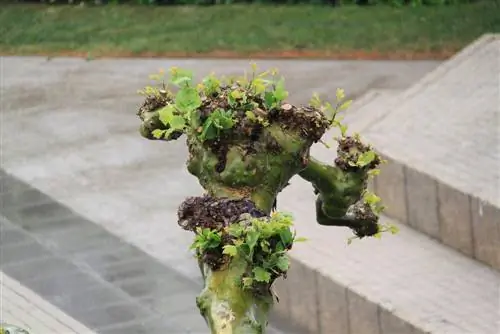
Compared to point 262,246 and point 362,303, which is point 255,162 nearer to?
point 262,246

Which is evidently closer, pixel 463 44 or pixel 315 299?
pixel 315 299

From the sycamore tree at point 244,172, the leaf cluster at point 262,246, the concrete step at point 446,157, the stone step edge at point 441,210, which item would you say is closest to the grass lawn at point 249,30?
the concrete step at point 446,157

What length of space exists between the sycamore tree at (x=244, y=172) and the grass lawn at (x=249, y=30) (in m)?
6.96

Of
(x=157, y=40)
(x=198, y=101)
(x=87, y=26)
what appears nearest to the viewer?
(x=198, y=101)

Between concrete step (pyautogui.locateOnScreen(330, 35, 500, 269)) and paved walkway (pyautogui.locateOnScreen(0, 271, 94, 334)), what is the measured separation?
1.64m

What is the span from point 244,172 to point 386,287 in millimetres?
2247

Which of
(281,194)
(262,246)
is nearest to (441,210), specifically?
(281,194)

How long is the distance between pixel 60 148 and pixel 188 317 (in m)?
2.63

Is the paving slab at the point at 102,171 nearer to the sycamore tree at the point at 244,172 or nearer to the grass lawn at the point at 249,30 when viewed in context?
the grass lawn at the point at 249,30

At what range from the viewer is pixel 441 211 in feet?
15.6

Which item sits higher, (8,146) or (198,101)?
(198,101)

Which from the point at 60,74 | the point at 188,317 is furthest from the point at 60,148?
the point at 188,317

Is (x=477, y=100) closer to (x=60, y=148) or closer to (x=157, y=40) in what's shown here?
(x=60, y=148)

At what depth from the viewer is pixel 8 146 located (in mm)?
7168
